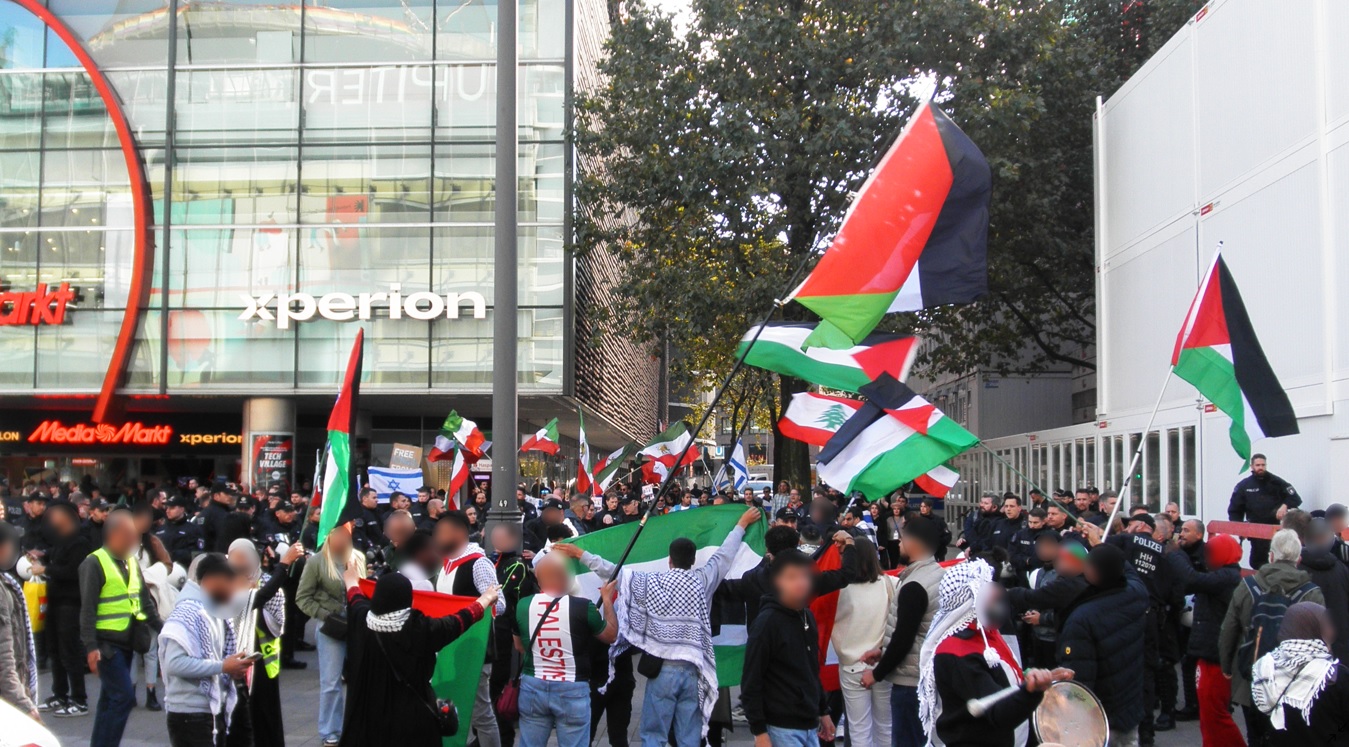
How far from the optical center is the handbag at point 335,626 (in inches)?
333

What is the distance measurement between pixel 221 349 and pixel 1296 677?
26.0 m

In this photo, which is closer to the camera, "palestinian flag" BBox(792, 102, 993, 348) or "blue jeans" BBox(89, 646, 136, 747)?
"blue jeans" BBox(89, 646, 136, 747)

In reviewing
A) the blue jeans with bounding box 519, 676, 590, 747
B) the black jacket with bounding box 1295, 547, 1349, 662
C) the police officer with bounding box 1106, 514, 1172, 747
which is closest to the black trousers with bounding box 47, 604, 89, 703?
the blue jeans with bounding box 519, 676, 590, 747

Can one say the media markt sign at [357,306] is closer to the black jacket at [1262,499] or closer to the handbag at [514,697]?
the black jacket at [1262,499]

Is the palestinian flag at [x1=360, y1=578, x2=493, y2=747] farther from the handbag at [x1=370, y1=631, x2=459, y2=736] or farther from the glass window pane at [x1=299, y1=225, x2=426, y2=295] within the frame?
the glass window pane at [x1=299, y1=225, x2=426, y2=295]

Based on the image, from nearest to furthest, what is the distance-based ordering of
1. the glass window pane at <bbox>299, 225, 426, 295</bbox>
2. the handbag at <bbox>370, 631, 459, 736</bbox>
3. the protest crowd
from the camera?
the protest crowd
the handbag at <bbox>370, 631, 459, 736</bbox>
the glass window pane at <bbox>299, 225, 426, 295</bbox>

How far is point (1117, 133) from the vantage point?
2230 centimetres

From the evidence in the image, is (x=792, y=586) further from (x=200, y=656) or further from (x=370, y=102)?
(x=370, y=102)

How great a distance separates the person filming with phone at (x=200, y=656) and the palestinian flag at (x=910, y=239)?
4055 millimetres

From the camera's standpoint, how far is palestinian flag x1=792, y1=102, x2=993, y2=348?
328 inches

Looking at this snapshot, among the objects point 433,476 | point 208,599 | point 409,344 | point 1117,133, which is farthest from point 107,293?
point 208,599

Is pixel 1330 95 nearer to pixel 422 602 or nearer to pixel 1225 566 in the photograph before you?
pixel 1225 566

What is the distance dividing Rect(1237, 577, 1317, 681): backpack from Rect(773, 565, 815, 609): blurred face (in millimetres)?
2771

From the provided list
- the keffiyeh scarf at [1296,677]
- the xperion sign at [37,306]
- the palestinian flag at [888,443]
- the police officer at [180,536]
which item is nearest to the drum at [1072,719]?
the keffiyeh scarf at [1296,677]
